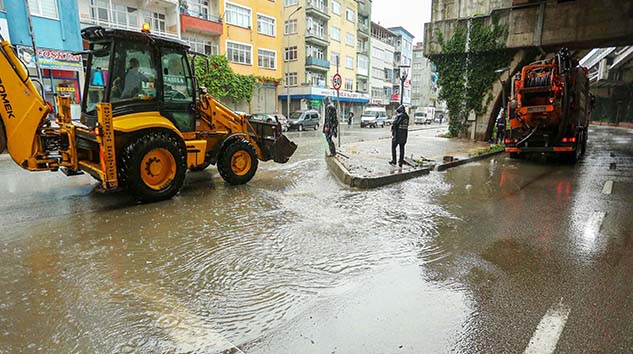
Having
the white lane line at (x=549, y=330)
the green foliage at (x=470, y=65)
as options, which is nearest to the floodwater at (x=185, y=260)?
the white lane line at (x=549, y=330)

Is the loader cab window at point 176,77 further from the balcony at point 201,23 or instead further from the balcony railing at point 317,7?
the balcony railing at point 317,7

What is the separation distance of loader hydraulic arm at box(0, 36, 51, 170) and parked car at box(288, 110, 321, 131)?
2436 cm

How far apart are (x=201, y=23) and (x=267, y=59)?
329 inches

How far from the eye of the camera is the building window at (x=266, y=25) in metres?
34.5

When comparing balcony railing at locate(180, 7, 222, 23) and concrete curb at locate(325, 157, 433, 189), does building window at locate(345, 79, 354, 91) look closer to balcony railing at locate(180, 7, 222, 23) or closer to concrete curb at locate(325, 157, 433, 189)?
balcony railing at locate(180, 7, 222, 23)

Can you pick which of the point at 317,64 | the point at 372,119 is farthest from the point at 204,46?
the point at 372,119

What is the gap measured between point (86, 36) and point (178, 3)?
895 inches

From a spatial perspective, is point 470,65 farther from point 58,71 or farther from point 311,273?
point 58,71

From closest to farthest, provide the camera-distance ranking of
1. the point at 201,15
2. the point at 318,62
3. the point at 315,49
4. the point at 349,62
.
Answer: the point at 201,15 < the point at 318,62 < the point at 315,49 < the point at 349,62

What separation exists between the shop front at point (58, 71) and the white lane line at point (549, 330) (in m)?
20.6

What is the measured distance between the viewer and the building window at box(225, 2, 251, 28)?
31.4 meters

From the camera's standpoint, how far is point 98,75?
6.76 meters

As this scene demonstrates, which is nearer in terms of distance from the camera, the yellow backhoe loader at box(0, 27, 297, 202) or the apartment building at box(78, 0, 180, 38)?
the yellow backhoe loader at box(0, 27, 297, 202)

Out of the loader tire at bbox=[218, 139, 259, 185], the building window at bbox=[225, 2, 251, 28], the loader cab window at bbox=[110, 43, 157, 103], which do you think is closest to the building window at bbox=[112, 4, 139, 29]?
the building window at bbox=[225, 2, 251, 28]
